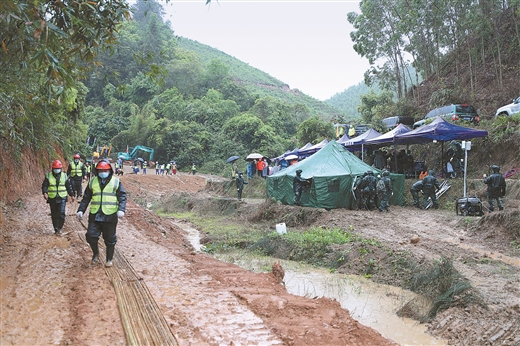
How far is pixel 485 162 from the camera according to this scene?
61.4 feet

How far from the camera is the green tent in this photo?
15641 millimetres

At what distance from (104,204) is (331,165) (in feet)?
36.6

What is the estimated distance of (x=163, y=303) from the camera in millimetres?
5352

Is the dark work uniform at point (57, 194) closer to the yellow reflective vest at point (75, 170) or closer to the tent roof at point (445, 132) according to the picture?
the yellow reflective vest at point (75, 170)

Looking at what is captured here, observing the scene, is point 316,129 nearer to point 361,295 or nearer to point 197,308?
point 361,295

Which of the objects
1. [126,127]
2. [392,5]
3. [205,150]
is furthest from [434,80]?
[126,127]

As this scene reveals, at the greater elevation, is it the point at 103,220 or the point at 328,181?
the point at 103,220

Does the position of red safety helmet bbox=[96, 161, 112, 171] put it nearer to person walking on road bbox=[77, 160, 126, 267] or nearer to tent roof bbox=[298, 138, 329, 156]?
person walking on road bbox=[77, 160, 126, 267]

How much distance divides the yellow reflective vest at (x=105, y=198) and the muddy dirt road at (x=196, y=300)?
37.1 inches

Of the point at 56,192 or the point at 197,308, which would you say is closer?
the point at 197,308

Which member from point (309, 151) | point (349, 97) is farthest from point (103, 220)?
point (349, 97)

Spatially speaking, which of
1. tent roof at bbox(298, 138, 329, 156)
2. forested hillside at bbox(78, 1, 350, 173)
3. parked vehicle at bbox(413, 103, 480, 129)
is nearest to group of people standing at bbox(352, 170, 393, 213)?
tent roof at bbox(298, 138, 329, 156)

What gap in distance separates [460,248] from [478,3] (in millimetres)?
24588

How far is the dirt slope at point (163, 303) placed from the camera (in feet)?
14.4
